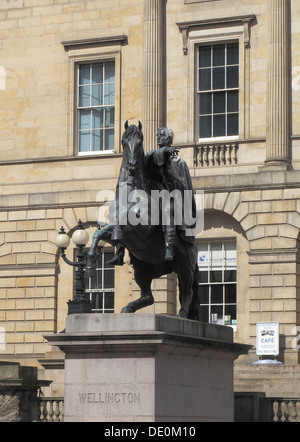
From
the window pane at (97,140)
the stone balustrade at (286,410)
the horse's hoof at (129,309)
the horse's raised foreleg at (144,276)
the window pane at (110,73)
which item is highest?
the window pane at (110,73)

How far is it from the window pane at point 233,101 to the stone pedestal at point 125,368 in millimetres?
20021

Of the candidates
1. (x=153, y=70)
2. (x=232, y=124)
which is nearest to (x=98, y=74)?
(x=153, y=70)

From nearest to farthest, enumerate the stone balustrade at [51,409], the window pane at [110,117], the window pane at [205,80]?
the stone balustrade at [51,409]
the window pane at [205,80]
the window pane at [110,117]

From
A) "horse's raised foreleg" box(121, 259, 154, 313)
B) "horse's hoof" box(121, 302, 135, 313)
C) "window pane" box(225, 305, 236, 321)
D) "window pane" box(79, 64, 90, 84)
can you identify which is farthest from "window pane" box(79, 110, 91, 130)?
"horse's hoof" box(121, 302, 135, 313)

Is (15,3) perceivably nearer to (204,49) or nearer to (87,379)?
(204,49)

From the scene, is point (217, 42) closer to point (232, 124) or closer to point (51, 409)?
point (232, 124)

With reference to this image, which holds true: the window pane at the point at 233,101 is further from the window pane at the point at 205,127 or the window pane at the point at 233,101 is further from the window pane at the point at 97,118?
the window pane at the point at 97,118

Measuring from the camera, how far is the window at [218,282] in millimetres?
36531

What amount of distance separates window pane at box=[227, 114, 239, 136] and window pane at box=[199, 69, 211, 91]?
1.16 metres

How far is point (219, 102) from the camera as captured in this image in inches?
1479

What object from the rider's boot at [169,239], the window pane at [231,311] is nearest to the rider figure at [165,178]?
the rider's boot at [169,239]

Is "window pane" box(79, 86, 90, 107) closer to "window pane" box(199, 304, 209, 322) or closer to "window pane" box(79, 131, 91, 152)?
"window pane" box(79, 131, 91, 152)

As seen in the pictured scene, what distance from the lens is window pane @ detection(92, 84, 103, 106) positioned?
39.4 metres

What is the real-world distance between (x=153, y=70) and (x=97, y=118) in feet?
8.59
